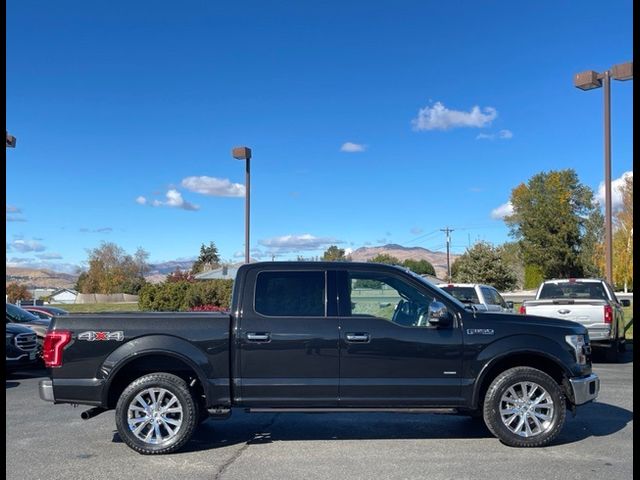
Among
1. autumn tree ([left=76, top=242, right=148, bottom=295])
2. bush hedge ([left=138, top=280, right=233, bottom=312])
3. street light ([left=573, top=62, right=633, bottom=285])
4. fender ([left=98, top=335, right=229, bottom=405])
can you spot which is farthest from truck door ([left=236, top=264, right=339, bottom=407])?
autumn tree ([left=76, top=242, right=148, bottom=295])

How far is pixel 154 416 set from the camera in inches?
252

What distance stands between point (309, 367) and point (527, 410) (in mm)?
2305

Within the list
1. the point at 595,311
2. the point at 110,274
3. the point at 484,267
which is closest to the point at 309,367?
the point at 595,311

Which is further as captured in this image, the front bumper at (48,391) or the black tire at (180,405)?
the front bumper at (48,391)

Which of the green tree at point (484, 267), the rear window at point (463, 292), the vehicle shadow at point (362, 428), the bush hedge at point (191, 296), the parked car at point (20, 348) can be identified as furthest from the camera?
the green tree at point (484, 267)

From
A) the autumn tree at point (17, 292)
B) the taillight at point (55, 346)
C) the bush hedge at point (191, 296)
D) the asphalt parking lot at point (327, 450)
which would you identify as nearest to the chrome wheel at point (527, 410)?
the asphalt parking lot at point (327, 450)

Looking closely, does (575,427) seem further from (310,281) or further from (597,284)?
(597,284)

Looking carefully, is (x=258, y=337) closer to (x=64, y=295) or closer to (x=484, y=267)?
(x=484, y=267)

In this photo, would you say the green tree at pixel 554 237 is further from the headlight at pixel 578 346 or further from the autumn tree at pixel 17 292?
the headlight at pixel 578 346

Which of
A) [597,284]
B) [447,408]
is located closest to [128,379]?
[447,408]

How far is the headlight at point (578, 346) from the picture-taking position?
6625mm

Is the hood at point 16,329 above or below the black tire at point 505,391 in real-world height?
above

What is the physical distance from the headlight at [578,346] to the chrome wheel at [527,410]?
1.76 feet

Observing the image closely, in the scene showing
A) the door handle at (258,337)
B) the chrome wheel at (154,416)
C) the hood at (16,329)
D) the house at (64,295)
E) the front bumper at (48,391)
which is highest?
the door handle at (258,337)
